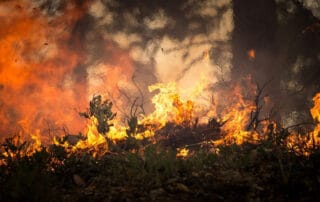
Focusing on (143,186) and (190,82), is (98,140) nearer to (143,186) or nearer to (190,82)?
(143,186)

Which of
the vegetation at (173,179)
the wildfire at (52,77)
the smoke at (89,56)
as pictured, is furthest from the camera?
the smoke at (89,56)

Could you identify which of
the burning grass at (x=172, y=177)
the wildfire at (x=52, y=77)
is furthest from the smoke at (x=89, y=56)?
the burning grass at (x=172, y=177)

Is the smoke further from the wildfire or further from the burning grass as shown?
the burning grass

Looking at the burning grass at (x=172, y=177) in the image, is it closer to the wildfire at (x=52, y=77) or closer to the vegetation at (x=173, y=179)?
the vegetation at (x=173, y=179)

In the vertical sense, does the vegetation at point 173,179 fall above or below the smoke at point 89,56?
below

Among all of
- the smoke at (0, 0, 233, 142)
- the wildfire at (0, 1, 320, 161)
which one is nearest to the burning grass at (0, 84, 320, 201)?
the wildfire at (0, 1, 320, 161)

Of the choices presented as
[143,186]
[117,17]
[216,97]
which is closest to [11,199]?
[143,186]

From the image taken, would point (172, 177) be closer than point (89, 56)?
Yes

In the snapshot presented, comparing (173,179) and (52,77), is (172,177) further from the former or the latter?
(52,77)

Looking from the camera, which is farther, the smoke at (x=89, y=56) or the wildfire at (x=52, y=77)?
the smoke at (x=89, y=56)

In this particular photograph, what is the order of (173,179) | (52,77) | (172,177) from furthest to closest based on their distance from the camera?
(52,77) < (172,177) < (173,179)

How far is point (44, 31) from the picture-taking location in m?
14.0

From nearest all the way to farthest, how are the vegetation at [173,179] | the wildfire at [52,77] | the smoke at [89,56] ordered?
the vegetation at [173,179], the wildfire at [52,77], the smoke at [89,56]

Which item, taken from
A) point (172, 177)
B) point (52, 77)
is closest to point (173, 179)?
point (172, 177)
